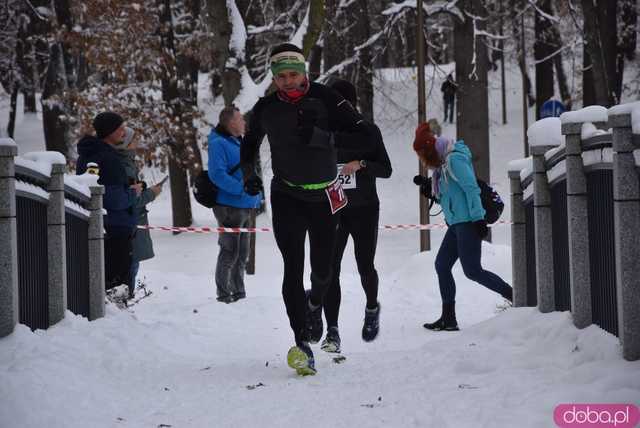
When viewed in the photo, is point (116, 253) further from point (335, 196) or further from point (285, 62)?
point (285, 62)

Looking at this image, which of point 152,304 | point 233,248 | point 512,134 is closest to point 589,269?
point 233,248

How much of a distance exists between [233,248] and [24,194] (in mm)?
4013

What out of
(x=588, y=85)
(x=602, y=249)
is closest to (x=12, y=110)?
(x=588, y=85)

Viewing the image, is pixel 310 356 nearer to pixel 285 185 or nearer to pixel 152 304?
pixel 285 185

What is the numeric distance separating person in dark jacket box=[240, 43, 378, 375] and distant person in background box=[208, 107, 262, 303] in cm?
394

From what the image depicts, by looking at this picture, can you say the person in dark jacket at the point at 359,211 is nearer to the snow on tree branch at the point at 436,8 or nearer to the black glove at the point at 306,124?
the black glove at the point at 306,124

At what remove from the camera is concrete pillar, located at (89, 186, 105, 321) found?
7.84 metres

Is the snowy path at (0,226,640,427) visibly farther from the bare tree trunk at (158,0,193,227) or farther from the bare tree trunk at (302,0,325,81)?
the bare tree trunk at (158,0,193,227)

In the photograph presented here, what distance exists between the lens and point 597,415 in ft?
13.4

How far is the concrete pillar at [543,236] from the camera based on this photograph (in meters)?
6.88

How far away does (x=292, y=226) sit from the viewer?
580 cm

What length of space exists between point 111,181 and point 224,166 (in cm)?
153

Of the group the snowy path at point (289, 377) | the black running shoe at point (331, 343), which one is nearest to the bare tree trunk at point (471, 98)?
the snowy path at point (289, 377)

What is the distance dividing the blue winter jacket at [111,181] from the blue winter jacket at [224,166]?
1.30 metres
